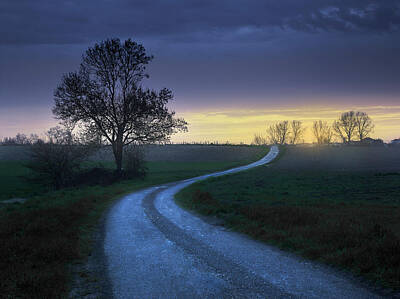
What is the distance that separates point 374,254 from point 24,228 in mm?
13212

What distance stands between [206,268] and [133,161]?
35.9m

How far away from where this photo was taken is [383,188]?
939 inches

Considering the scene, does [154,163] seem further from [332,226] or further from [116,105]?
[332,226]

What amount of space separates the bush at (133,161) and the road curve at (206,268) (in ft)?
A: 95.4

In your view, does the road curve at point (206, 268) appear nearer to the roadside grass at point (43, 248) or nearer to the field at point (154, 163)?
the roadside grass at point (43, 248)

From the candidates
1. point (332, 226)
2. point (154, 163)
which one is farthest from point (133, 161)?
point (332, 226)

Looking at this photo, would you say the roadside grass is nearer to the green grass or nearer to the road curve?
the road curve

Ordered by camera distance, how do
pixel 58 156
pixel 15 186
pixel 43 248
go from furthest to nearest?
Answer: pixel 15 186
pixel 58 156
pixel 43 248

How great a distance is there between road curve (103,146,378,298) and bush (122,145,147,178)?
29.1m

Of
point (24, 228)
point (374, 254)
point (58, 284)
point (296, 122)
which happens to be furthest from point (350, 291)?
point (296, 122)

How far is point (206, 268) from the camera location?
836 cm

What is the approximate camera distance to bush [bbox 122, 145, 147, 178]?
→ 42.3m

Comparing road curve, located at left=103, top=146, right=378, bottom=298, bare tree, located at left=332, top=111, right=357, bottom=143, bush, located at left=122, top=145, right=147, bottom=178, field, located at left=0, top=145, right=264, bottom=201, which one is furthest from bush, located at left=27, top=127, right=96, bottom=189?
bare tree, located at left=332, top=111, right=357, bottom=143

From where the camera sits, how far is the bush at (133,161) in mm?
42312
